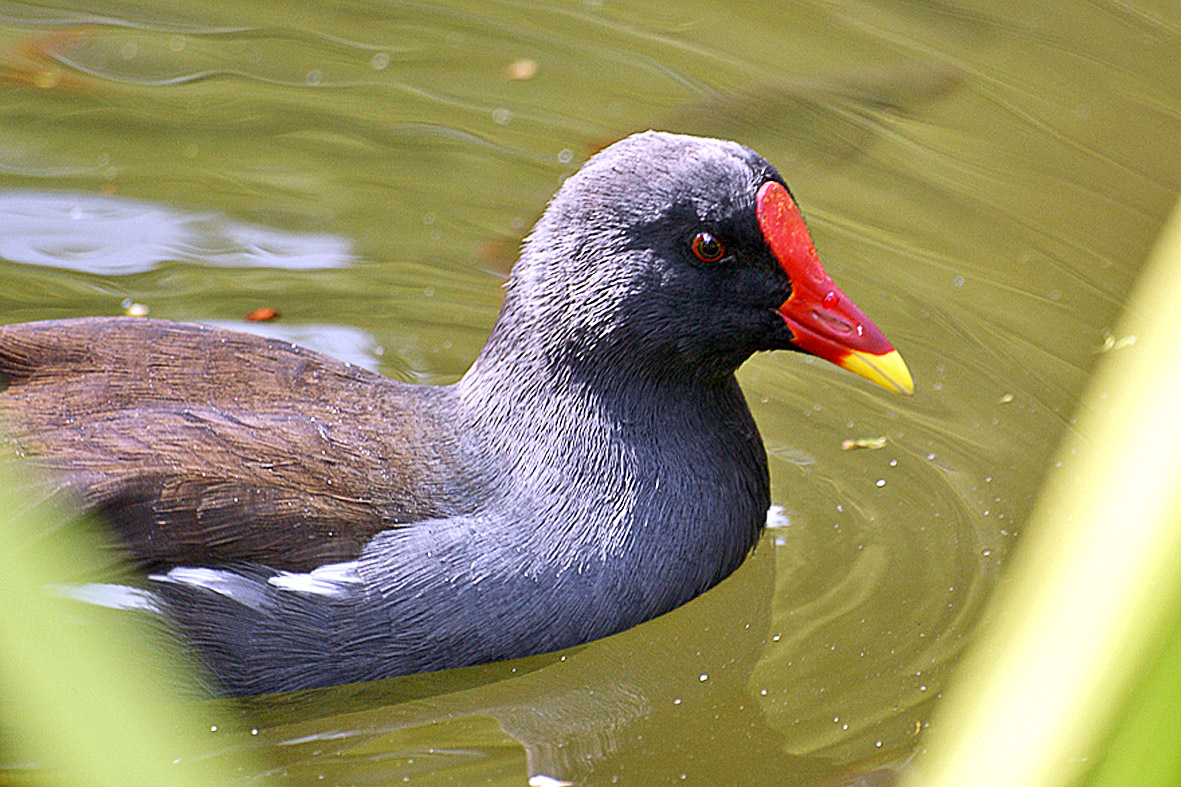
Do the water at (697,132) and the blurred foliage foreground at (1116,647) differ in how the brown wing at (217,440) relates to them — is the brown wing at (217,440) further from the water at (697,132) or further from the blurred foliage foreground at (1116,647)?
the blurred foliage foreground at (1116,647)

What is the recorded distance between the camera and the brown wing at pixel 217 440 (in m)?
2.67

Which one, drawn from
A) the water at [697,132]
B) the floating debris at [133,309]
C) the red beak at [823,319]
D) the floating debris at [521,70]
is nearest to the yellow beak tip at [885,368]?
the red beak at [823,319]

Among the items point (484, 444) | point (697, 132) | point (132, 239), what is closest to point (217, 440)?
point (484, 444)

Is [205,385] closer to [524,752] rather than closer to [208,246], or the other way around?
[524,752]

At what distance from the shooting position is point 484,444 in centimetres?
305

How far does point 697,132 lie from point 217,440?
3270 mm

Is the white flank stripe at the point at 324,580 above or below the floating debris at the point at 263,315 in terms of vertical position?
above

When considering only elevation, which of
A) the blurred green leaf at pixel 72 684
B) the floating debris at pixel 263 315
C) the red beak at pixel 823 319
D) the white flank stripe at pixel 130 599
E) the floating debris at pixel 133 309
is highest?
the blurred green leaf at pixel 72 684

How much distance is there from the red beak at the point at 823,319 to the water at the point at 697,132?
0.69 metres

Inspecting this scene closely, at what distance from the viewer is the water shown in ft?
9.96

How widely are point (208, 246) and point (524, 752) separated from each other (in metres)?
Result: 2.47

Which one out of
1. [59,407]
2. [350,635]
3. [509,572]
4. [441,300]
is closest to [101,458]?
[59,407]

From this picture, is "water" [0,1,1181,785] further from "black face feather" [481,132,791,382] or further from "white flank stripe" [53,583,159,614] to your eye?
"black face feather" [481,132,791,382]

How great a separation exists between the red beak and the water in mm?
691
